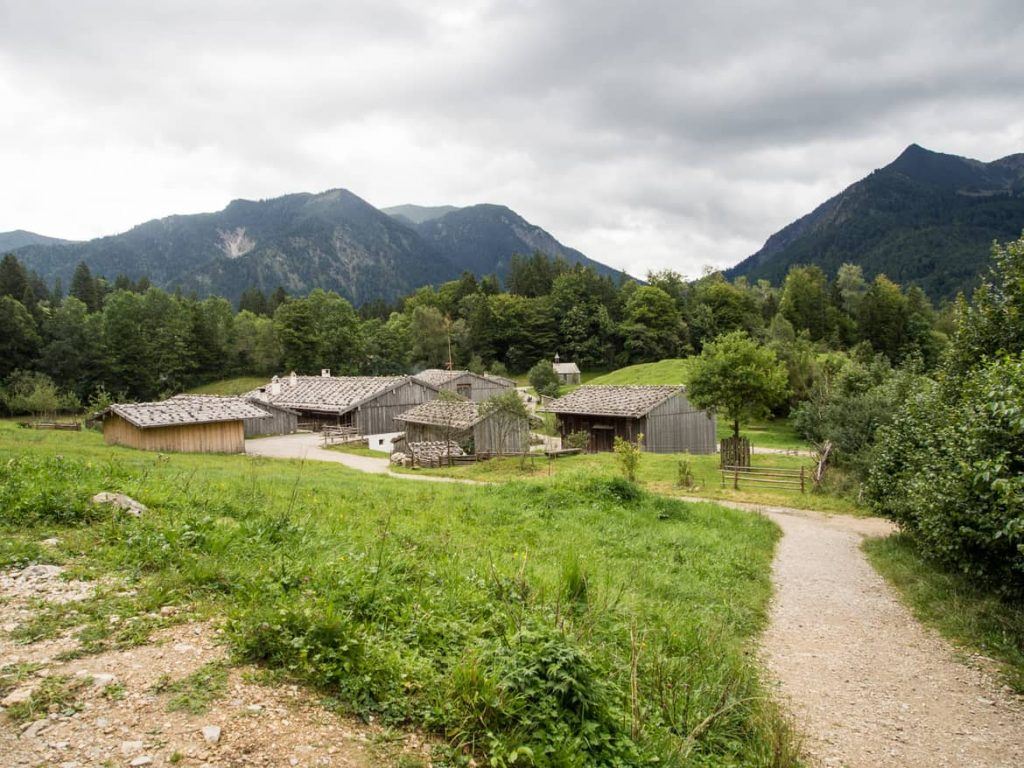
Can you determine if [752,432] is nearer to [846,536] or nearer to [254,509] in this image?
[846,536]

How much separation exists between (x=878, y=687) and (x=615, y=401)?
97.0 ft

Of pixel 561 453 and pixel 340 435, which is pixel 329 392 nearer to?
pixel 340 435

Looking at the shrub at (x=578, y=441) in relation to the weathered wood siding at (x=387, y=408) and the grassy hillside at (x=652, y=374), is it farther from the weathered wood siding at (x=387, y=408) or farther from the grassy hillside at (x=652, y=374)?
the grassy hillside at (x=652, y=374)

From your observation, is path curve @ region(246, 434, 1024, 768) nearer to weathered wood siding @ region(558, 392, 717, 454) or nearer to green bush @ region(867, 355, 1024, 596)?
green bush @ region(867, 355, 1024, 596)

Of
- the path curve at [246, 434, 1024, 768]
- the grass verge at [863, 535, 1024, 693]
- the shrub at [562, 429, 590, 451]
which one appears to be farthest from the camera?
the shrub at [562, 429, 590, 451]

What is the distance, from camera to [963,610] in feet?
31.8

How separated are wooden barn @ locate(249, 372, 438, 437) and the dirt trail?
132ft

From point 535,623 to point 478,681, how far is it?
4.00 feet

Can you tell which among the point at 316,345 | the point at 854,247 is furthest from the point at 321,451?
the point at 854,247

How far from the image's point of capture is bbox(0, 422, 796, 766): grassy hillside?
4605 mm

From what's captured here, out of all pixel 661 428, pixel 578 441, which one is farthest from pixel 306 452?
pixel 661 428

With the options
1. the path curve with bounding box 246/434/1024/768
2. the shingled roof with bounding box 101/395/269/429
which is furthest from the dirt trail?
the shingled roof with bounding box 101/395/269/429

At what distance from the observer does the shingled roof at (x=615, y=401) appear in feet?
115

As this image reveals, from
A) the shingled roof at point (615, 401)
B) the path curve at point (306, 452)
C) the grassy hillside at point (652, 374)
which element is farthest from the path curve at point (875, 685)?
the grassy hillside at point (652, 374)
